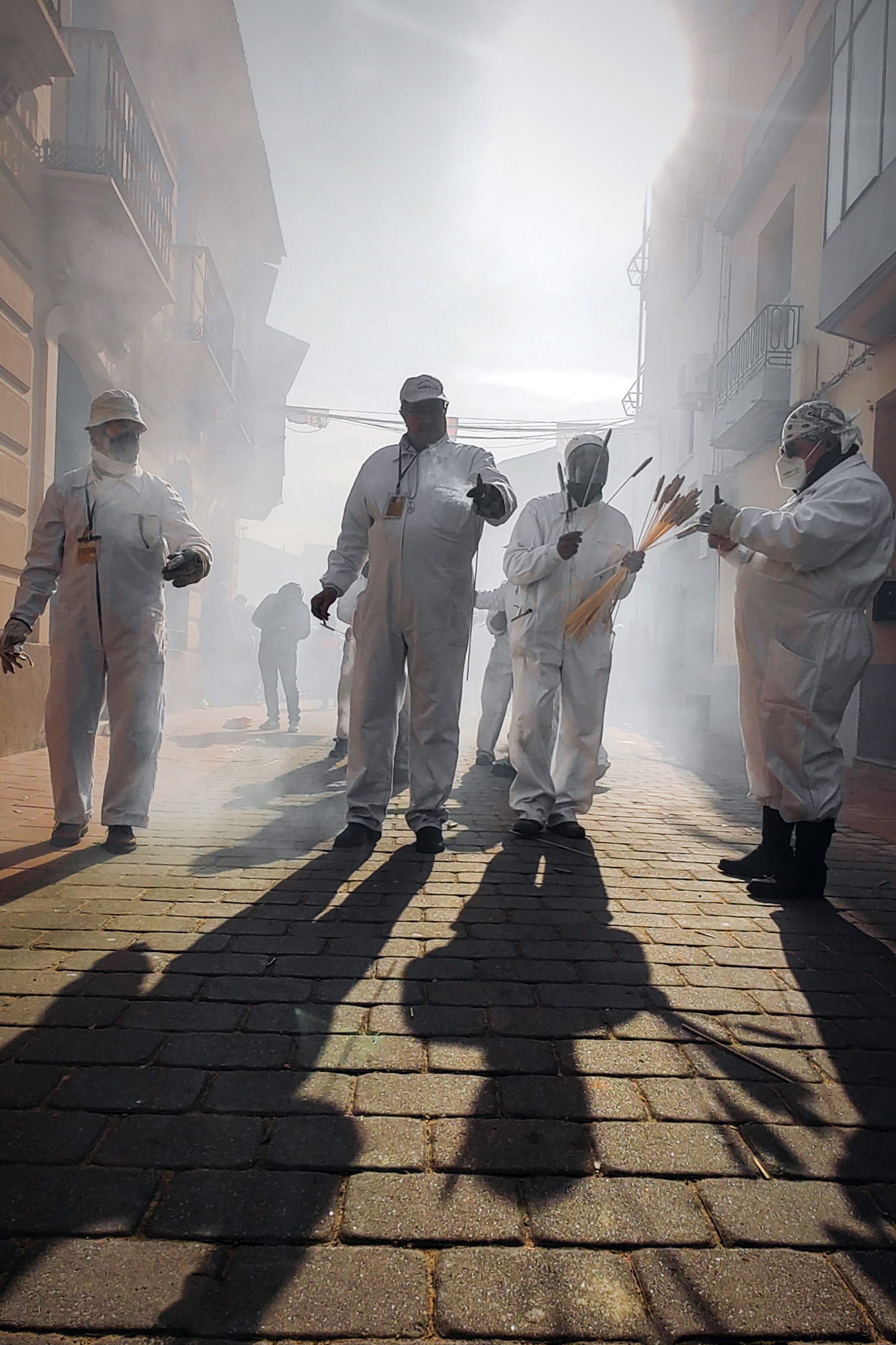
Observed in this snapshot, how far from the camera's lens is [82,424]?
10414 millimetres

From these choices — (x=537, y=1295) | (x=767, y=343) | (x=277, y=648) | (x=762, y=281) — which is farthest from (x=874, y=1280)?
(x=762, y=281)

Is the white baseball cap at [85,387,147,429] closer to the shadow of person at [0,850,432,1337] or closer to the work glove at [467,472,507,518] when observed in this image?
the work glove at [467,472,507,518]

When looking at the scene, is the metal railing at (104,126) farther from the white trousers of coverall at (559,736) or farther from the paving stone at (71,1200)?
the paving stone at (71,1200)

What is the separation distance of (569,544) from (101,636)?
209 cm

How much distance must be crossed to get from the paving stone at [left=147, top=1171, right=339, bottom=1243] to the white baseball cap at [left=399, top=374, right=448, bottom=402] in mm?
3427

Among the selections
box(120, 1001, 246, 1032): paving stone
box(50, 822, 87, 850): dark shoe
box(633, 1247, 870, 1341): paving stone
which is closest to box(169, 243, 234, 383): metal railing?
box(50, 822, 87, 850): dark shoe

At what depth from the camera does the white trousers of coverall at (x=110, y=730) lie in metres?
4.05

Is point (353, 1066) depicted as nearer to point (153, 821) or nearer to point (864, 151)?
point (153, 821)

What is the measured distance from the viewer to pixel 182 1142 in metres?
1.63

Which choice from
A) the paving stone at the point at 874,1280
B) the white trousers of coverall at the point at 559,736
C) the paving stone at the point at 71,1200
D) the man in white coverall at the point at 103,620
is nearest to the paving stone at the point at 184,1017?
the paving stone at the point at 71,1200

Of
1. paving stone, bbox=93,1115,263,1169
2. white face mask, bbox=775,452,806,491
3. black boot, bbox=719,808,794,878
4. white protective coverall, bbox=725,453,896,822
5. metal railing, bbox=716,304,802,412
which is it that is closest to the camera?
paving stone, bbox=93,1115,263,1169

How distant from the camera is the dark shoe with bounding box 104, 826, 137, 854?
3.88 metres

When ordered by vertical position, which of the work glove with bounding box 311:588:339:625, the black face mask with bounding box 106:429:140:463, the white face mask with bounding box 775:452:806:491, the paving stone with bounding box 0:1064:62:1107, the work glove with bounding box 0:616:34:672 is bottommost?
the paving stone with bounding box 0:1064:62:1107

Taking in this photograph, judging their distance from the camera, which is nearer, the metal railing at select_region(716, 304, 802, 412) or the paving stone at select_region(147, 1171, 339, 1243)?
the paving stone at select_region(147, 1171, 339, 1243)
